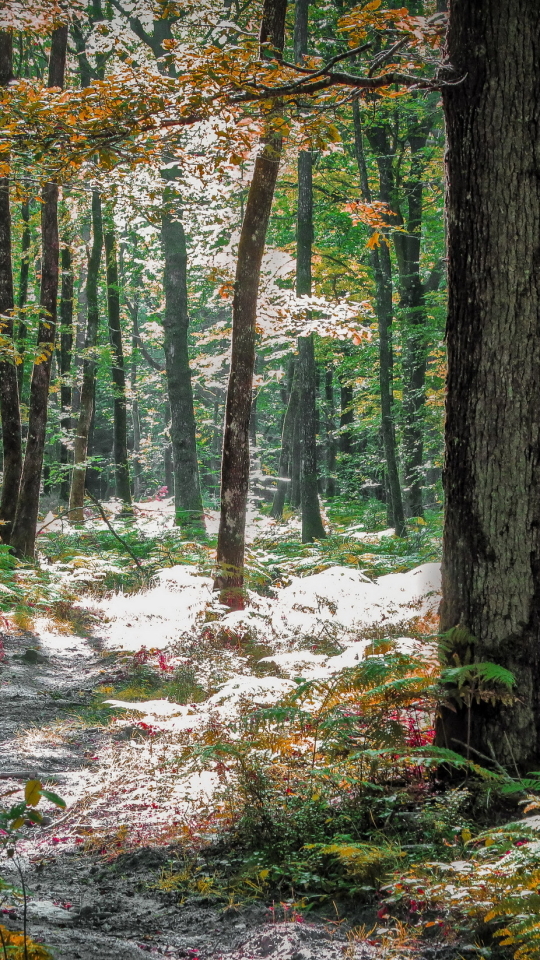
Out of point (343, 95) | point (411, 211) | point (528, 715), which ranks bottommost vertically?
point (528, 715)

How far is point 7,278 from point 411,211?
10397 millimetres

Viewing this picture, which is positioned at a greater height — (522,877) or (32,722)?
(522,877)

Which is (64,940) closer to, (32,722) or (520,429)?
(520,429)

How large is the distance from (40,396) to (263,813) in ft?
33.0

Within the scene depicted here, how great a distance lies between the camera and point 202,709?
4.88 metres

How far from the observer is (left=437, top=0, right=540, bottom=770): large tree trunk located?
12.8ft

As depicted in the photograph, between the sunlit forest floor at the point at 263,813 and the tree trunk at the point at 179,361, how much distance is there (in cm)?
973

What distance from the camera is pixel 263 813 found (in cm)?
368

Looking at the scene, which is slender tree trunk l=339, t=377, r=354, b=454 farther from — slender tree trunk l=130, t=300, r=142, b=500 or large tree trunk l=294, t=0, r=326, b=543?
large tree trunk l=294, t=0, r=326, b=543

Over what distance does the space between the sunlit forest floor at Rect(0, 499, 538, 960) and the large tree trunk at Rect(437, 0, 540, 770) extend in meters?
0.37

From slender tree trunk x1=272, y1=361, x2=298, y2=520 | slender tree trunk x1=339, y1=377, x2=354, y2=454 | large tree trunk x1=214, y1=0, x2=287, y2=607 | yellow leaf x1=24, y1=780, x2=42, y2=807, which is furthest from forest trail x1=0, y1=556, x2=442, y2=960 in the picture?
slender tree trunk x1=339, y1=377, x2=354, y2=454

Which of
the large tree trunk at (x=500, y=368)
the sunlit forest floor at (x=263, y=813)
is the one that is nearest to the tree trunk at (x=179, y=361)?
the sunlit forest floor at (x=263, y=813)

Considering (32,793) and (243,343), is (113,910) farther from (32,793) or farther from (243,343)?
A: (243,343)

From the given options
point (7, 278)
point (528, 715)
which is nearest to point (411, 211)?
point (7, 278)
